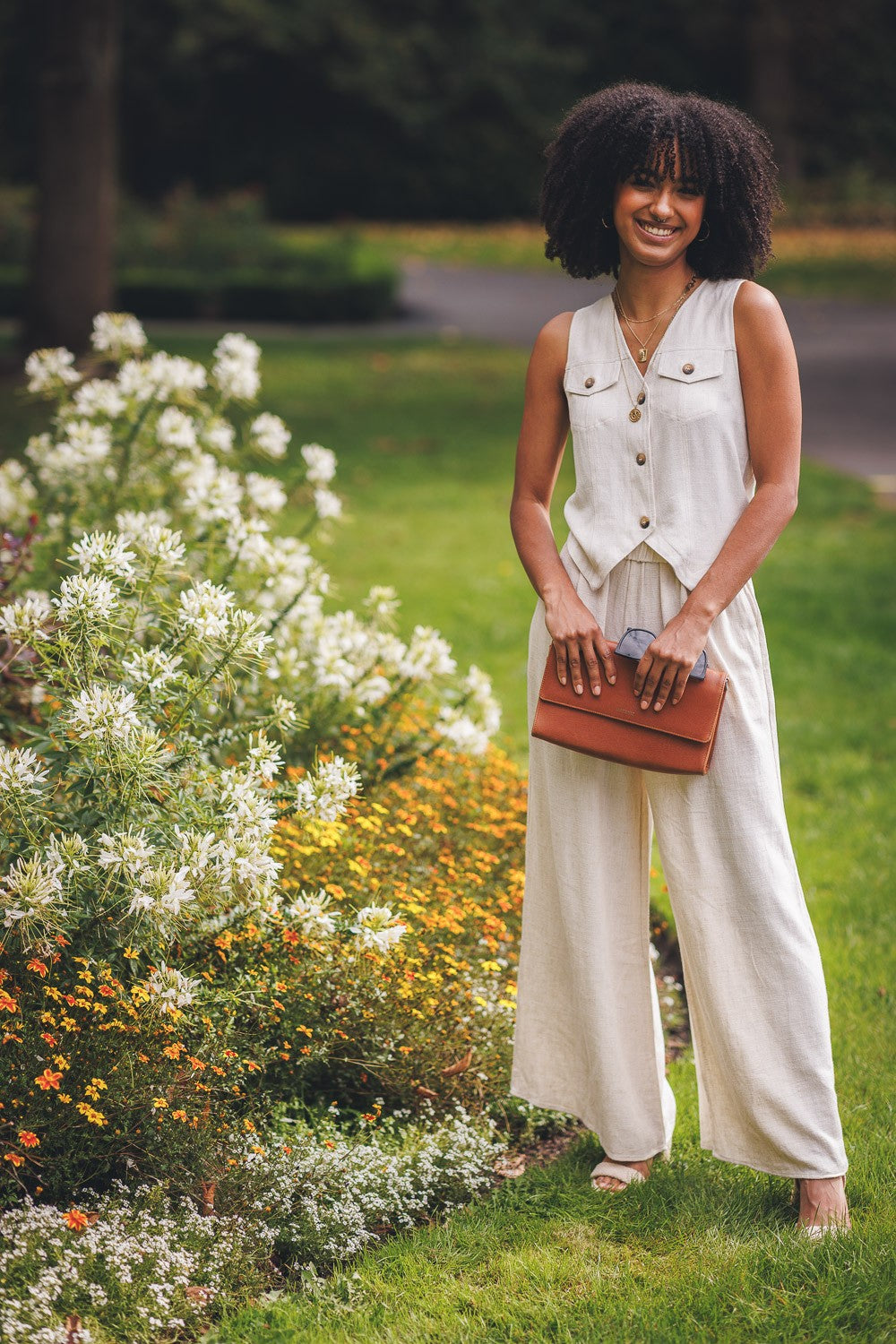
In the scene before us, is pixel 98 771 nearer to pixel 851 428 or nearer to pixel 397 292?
pixel 851 428

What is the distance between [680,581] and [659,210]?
2.22 ft

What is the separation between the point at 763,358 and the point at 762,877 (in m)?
0.96

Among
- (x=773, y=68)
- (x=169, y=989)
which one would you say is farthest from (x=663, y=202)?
(x=773, y=68)

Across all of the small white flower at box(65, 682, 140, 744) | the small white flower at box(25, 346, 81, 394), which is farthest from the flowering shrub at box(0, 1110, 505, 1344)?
the small white flower at box(25, 346, 81, 394)

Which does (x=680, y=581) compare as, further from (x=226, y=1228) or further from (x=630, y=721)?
(x=226, y=1228)

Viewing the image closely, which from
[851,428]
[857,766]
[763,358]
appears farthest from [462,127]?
[763,358]

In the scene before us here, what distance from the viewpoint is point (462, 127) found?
3531 cm

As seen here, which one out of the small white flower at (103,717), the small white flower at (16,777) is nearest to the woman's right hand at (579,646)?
the small white flower at (103,717)

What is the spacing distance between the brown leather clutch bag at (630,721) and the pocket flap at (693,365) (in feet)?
1.66

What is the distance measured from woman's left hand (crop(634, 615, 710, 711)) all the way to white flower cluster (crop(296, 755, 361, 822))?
661 mm

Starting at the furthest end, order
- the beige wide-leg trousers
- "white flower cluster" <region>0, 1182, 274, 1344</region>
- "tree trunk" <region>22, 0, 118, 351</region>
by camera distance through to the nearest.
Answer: "tree trunk" <region>22, 0, 118, 351</region> < the beige wide-leg trousers < "white flower cluster" <region>0, 1182, 274, 1344</region>

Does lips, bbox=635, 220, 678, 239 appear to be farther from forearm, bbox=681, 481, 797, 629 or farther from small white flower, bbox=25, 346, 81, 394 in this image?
small white flower, bbox=25, 346, 81, 394

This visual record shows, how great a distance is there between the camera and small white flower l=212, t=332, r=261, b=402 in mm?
4465

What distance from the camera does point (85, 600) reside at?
108 inches
